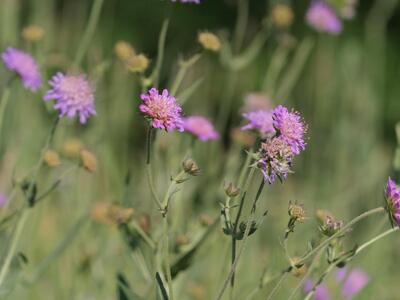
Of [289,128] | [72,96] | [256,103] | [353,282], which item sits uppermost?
[289,128]

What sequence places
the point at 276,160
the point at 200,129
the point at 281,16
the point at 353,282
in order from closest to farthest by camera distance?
the point at 276,160 < the point at 200,129 < the point at 353,282 < the point at 281,16

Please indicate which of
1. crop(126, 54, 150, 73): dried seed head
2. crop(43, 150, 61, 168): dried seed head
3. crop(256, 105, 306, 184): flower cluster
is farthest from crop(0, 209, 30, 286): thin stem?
crop(256, 105, 306, 184): flower cluster

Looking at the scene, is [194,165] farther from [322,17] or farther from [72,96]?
[322,17]

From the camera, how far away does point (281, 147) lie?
0.76 m

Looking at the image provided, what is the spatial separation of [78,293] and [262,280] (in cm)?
44

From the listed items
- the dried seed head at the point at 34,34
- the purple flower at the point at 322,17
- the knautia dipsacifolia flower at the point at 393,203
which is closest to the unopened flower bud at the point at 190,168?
the knautia dipsacifolia flower at the point at 393,203

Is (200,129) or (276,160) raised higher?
(276,160)

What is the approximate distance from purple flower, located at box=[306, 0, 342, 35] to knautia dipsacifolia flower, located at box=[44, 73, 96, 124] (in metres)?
0.81

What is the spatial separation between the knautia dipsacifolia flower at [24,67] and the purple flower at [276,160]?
1.60ft

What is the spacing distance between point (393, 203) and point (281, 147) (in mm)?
140

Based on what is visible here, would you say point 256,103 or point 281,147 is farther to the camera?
point 256,103

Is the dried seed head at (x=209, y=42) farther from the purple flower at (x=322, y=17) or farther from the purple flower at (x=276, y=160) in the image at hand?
the purple flower at (x=322, y=17)

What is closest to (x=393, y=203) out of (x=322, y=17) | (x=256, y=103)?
(x=256, y=103)

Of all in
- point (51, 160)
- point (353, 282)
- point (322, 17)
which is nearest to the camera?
point (51, 160)
